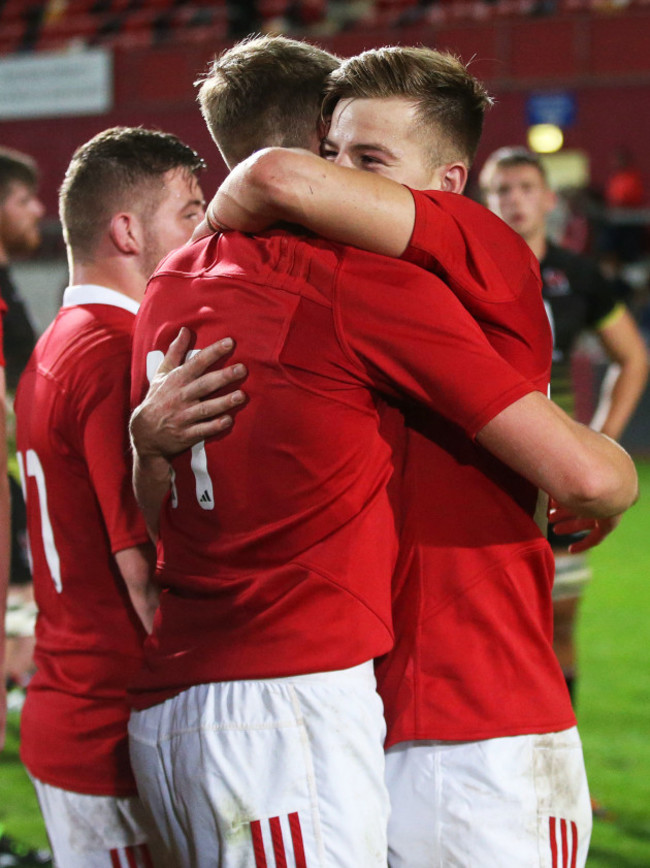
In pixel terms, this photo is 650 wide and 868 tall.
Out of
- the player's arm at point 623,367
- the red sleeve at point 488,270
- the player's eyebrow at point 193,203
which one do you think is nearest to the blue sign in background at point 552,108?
the player's arm at point 623,367

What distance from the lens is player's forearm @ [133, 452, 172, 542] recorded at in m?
1.77

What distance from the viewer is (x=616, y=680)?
5.36m

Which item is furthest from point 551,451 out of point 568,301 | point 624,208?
point 624,208

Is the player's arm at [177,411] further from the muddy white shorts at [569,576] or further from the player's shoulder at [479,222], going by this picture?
the muddy white shorts at [569,576]

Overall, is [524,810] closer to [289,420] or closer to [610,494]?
[610,494]

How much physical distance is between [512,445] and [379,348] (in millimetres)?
220

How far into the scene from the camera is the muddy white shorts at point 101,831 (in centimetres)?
211

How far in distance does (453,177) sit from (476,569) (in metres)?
0.62

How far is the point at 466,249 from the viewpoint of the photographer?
5.10 feet

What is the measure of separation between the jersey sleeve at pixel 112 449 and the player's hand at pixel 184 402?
31cm

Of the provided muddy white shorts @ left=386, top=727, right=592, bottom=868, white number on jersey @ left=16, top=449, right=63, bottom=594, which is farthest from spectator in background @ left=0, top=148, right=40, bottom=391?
muddy white shorts @ left=386, top=727, right=592, bottom=868

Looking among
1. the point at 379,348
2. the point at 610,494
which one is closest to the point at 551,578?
the point at 610,494

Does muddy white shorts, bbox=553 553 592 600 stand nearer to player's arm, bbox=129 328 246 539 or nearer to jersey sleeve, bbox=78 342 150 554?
jersey sleeve, bbox=78 342 150 554

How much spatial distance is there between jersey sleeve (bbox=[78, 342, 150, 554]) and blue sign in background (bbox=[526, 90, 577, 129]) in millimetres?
14804
